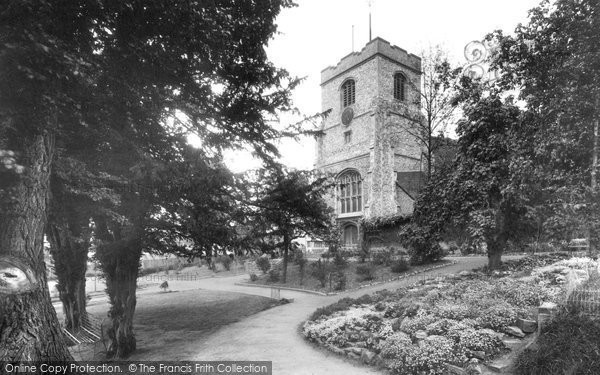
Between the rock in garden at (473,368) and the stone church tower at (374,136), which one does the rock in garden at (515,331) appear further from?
the stone church tower at (374,136)

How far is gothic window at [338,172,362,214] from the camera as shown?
34125 mm

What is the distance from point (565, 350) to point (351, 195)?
29761 mm

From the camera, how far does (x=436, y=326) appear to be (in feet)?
23.0

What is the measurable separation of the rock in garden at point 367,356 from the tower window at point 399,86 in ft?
103

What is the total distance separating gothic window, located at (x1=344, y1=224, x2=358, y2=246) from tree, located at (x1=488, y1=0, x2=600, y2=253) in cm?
2466

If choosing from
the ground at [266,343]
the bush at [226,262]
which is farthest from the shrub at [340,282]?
the bush at [226,262]

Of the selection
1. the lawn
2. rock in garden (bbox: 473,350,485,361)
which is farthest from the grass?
rock in garden (bbox: 473,350,485,361)

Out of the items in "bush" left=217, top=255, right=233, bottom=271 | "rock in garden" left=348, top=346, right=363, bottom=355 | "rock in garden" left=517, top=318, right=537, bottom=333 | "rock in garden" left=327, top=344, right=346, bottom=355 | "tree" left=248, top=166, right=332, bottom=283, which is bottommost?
"bush" left=217, top=255, right=233, bottom=271

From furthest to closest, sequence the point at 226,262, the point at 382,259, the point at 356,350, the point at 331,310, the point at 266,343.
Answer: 1. the point at 226,262
2. the point at 382,259
3. the point at 331,310
4. the point at 266,343
5. the point at 356,350

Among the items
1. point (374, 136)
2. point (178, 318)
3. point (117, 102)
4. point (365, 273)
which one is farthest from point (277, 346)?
point (374, 136)

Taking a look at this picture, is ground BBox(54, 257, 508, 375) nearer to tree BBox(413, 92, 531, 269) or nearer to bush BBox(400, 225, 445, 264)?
bush BBox(400, 225, 445, 264)

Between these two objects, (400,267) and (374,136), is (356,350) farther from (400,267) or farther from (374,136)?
(374,136)

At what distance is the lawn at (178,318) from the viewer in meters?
9.36

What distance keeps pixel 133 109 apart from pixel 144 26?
59.9 inches
